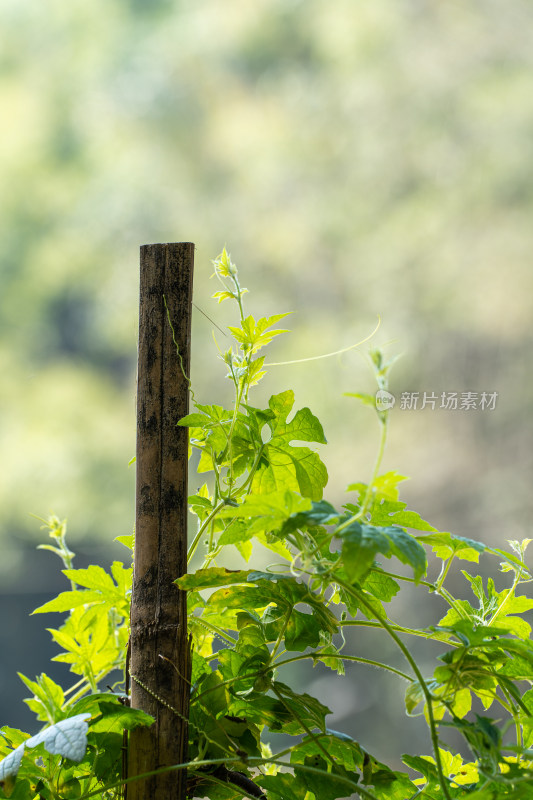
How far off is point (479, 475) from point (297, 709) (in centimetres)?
309

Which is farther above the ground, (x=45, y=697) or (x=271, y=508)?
(x=271, y=508)

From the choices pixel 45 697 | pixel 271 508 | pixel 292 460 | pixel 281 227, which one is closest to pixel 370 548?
pixel 271 508

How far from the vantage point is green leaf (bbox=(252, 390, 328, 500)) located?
489 mm

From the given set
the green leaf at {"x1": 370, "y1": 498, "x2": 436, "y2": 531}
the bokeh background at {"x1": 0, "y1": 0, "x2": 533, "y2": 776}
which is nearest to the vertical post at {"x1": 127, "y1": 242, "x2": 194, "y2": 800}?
the green leaf at {"x1": 370, "y1": 498, "x2": 436, "y2": 531}

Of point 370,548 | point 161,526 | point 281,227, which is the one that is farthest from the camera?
point 281,227

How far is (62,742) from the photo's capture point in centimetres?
38

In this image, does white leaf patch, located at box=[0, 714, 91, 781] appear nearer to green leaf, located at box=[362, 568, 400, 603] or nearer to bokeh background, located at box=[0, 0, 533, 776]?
green leaf, located at box=[362, 568, 400, 603]

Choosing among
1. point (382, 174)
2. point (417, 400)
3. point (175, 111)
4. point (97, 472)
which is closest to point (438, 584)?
point (417, 400)

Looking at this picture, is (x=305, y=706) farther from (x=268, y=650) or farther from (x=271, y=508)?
(x=271, y=508)

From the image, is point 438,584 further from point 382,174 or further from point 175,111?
point 175,111

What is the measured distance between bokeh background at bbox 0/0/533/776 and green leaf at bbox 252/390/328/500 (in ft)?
8.96

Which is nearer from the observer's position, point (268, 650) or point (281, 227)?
point (268, 650)

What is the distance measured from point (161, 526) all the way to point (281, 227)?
3375 mm

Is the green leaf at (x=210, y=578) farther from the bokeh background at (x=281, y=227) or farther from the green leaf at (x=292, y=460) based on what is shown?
the bokeh background at (x=281, y=227)
